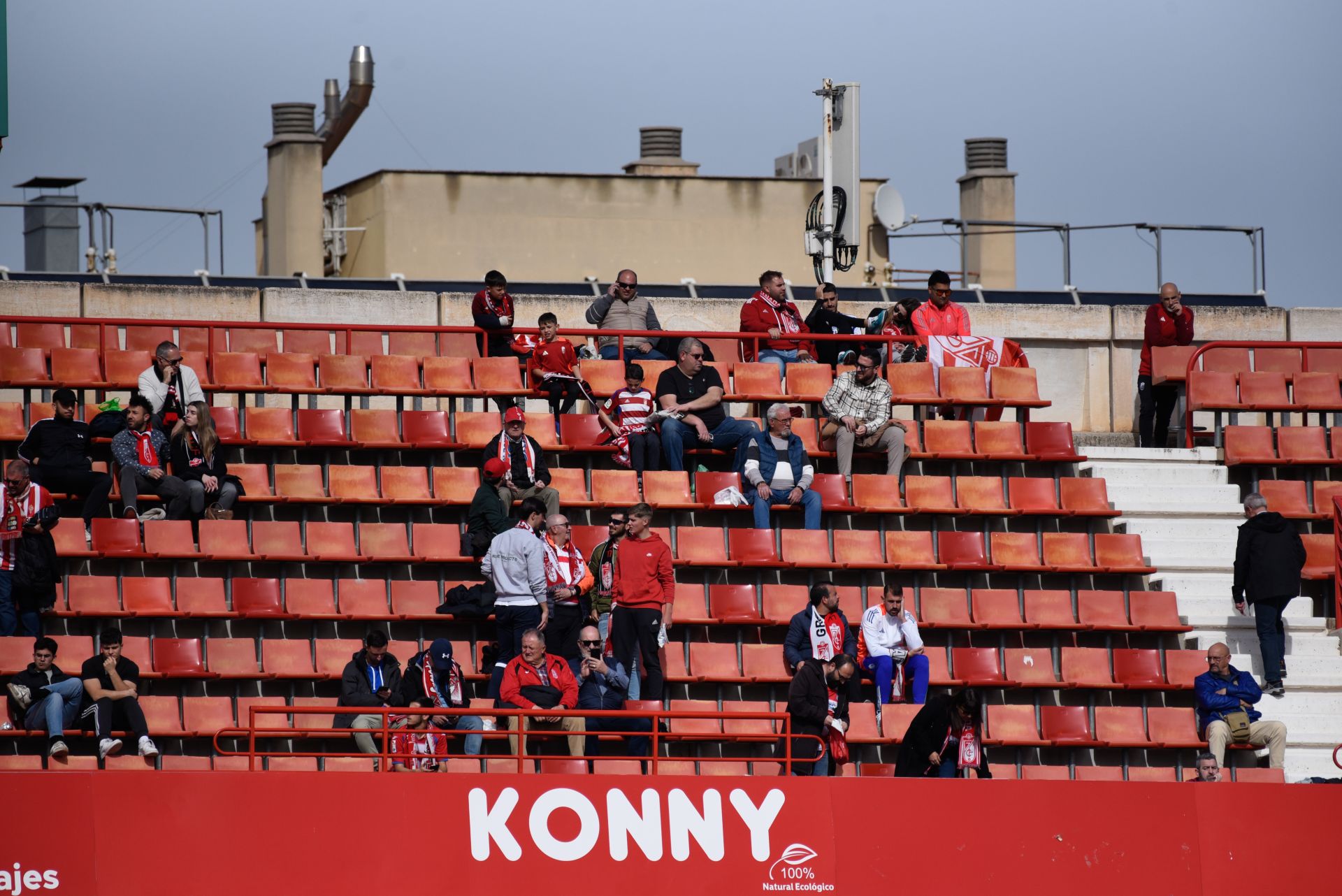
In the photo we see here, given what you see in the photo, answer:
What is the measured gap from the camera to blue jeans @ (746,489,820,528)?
15062mm

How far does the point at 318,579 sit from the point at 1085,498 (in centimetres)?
625

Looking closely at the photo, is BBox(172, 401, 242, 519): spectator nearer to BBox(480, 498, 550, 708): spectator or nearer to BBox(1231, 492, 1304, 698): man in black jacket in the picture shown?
BBox(480, 498, 550, 708): spectator

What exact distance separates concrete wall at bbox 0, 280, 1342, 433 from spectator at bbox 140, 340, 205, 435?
3.35 metres

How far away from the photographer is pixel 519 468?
47.5ft

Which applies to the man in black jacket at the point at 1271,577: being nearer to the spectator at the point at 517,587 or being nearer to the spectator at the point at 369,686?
the spectator at the point at 517,587

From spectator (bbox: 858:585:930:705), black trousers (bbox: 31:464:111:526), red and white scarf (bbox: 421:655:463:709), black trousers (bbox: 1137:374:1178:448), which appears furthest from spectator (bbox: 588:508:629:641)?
black trousers (bbox: 1137:374:1178:448)

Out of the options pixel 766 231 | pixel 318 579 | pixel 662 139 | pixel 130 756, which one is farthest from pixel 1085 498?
pixel 662 139

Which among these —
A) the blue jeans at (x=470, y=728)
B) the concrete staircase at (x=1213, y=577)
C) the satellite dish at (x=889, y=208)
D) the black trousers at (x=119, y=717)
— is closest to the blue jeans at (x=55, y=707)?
the black trousers at (x=119, y=717)

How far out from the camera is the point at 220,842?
37.2 ft

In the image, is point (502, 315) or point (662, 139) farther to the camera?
point (662, 139)

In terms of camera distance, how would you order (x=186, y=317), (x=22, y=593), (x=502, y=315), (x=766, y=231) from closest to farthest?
(x=22, y=593)
(x=502, y=315)
(x=186, y=317)
(x=766, y=231)

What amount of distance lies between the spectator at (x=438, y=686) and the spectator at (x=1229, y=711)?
5096 mm

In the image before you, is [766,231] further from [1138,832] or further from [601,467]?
[1138,832]

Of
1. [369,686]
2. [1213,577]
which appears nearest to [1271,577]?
[1213,577]
